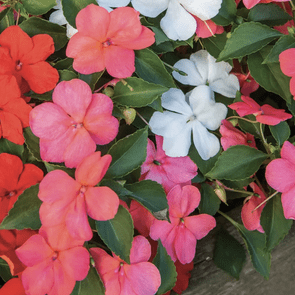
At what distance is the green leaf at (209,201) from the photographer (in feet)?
2.53

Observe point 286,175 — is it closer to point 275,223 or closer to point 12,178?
point 275,223

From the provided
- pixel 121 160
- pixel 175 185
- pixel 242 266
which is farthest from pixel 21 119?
pixel 242 266

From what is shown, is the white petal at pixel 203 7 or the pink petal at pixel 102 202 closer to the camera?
the pink petal at pixel 102 202

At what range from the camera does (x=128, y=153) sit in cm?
60

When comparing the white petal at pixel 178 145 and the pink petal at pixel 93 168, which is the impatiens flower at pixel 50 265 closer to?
the pink petal at pixel 93 168

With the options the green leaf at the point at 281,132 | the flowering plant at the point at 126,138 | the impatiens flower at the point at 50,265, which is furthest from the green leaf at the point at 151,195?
the green leaf at the point at 281,132

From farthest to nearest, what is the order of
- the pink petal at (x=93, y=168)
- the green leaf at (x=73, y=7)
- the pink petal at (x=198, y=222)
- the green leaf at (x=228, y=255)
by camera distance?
the green leaf at (x=228, y=255), the pink petal at (x=198, y=222), the green leaf at (x=73, y=7), the pink petal at (x=93, y=168)

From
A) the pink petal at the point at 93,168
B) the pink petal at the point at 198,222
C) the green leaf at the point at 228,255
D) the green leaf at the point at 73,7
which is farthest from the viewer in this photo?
the green leaf at the point at 228,255

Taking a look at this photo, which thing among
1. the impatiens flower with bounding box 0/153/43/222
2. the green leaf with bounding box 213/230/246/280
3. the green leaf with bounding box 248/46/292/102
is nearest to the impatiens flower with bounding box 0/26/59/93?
the impatiens flower with bounding box 0/153/43/222

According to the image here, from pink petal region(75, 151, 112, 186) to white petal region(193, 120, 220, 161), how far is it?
215 millimetres

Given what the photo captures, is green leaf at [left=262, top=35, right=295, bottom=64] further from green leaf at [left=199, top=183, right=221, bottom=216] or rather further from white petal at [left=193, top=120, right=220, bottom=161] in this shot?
green leaf at [left=199, top=183, right=221, bottom=216]

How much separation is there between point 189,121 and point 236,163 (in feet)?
0.35

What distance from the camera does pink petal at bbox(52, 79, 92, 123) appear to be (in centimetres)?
56

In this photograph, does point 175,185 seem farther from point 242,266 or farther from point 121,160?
point 242,266
